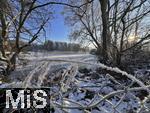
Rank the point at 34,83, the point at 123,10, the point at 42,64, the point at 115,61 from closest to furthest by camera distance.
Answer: the point at 42,64 → the point at 34,83 → the point at 115,61 → the point at 123,10

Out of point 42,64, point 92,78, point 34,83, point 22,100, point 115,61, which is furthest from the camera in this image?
point 115,61

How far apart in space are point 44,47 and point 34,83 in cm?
1117

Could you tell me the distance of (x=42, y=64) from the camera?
5.05ft

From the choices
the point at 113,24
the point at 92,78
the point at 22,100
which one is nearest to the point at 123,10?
the point at 113,24

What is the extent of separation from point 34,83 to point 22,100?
0.23m

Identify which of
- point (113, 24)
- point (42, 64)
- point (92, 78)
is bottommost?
point (92, 78)

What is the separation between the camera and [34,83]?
1.80 meters

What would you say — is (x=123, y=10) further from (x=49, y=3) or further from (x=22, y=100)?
(x=22, y=100)

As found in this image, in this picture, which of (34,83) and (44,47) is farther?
(44,47)

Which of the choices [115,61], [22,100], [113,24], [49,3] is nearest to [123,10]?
[113,24]

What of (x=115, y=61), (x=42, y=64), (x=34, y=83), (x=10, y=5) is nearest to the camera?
(x=42, y=64)

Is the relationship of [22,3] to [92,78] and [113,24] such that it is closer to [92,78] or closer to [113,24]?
[92,78]

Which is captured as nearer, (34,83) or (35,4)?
(34,83)

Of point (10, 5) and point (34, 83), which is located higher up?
point (10, 5)
